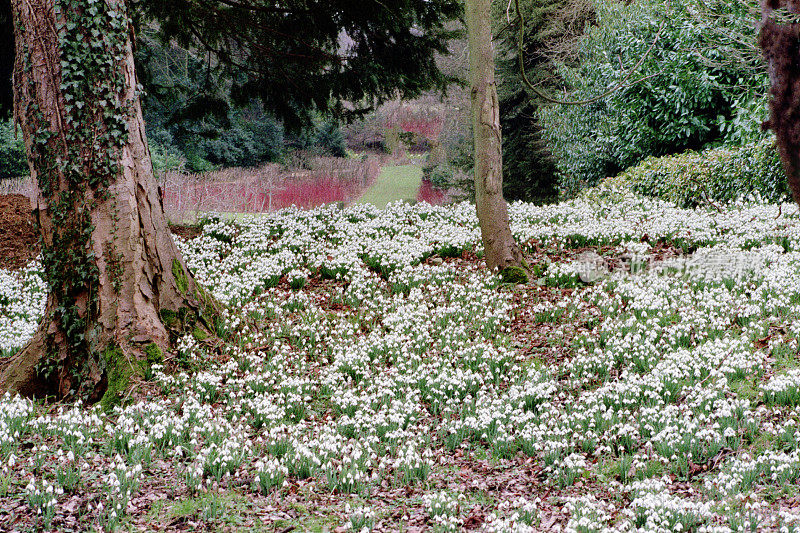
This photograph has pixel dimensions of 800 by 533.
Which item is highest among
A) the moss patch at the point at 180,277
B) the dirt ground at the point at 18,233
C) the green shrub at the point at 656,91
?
the green shrub at the point at 656,91

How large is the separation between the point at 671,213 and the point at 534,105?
32.6 ft

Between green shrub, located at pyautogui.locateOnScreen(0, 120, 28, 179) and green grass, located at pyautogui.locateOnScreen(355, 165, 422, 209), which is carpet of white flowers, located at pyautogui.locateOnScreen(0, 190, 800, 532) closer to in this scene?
green shrub, located at pyautogui.locateOnScreen(0, 120, 28, 179)

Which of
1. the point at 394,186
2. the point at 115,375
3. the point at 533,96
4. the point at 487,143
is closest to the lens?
the point at 115,375

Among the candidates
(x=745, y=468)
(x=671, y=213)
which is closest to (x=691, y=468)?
(x=745, y=468)

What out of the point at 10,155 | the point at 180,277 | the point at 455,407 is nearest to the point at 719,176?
the point at 455,407

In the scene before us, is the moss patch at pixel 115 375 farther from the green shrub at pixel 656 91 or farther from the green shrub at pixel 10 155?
the green shrub at pixel 10 155

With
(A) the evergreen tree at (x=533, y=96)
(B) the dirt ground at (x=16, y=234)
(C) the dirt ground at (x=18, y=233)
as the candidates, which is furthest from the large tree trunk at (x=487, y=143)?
(A) the evergreen tree at (x=533, y=96)

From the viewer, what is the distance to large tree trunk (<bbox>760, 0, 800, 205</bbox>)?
174 cm

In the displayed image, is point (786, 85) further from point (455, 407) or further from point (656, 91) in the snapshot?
point (656, 91)

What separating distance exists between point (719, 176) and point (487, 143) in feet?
19.3

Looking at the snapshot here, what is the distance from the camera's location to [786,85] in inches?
69.6

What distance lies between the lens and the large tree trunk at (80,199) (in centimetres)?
552

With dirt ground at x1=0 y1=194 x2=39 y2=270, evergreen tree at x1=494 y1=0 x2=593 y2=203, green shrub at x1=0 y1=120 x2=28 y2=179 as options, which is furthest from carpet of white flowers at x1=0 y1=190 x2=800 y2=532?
green shrub at x1=0 y1=120 x2=28 y2=179

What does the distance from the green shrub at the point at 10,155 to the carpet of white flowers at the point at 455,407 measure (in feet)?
49.6
